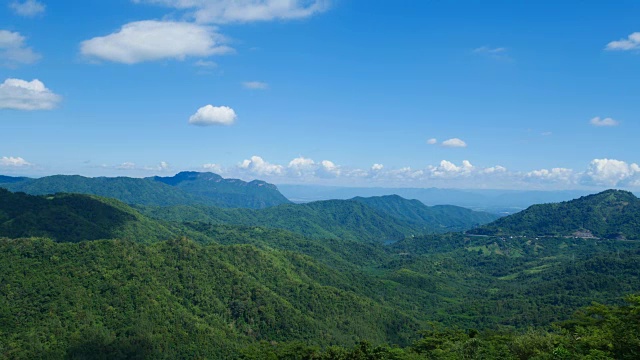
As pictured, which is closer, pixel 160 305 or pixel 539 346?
pixel 539 346

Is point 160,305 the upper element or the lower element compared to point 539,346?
lower

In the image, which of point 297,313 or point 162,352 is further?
point 297,313

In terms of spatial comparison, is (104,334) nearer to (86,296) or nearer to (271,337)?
(86,296)

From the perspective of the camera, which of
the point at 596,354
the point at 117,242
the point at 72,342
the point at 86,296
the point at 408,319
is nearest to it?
the point at 596,354

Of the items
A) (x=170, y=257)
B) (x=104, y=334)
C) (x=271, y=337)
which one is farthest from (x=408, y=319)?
(x=104, y=334)

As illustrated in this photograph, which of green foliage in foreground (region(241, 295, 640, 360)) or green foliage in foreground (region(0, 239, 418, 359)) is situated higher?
green foliage in foreground (region(241, 295, 640, 360))

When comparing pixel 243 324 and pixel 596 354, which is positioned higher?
pixel 596 354

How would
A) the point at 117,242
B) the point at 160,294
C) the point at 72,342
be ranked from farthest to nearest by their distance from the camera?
1. the point at 117,242
2. the point at 160,294
3. the point at 72,342

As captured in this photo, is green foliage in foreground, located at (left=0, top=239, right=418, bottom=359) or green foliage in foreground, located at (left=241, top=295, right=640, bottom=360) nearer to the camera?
green foliage in foreground, located at (left=241, top=295, right=640, bottom=360)

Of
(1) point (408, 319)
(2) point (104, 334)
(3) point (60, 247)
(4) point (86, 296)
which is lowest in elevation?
(1) point (408, 319)

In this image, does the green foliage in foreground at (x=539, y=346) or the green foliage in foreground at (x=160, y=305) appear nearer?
the green foliage in foreground at (x=539, y=346)

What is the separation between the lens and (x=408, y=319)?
19462cm

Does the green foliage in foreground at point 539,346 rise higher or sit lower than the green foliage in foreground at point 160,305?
higher

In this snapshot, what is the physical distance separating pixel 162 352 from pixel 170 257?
163 feet
